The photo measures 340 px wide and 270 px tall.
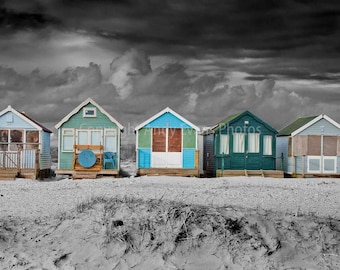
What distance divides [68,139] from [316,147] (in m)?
14.3

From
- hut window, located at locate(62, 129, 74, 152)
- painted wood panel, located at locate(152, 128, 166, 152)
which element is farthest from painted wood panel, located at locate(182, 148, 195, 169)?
hut window, located at locate(62, 129, 74, 152)

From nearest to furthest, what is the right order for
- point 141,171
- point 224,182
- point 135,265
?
point 135,265 → point 224,182 → point 141,171

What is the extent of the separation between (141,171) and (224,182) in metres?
6.33

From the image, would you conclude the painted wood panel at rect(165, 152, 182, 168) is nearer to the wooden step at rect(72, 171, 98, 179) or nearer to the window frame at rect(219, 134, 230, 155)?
the window frame at rect(219, 134, 230, 155)

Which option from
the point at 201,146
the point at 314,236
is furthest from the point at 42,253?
the point at 201,146

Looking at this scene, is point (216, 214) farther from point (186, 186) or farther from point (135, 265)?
point (186, 186)

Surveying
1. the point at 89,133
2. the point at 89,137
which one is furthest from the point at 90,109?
the point at 89,137

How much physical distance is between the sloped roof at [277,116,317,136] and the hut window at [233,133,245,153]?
3.76 metres

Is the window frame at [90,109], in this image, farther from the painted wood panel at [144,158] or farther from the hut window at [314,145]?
the hut window at [314,145]

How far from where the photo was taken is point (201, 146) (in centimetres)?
3691

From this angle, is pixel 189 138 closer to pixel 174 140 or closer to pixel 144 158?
pixel 174 140

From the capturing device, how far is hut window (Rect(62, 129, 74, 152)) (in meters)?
29.7

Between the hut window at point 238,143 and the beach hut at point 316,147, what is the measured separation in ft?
11.3

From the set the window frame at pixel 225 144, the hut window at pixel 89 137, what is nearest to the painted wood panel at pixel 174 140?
the window frame at pixel 225 144
